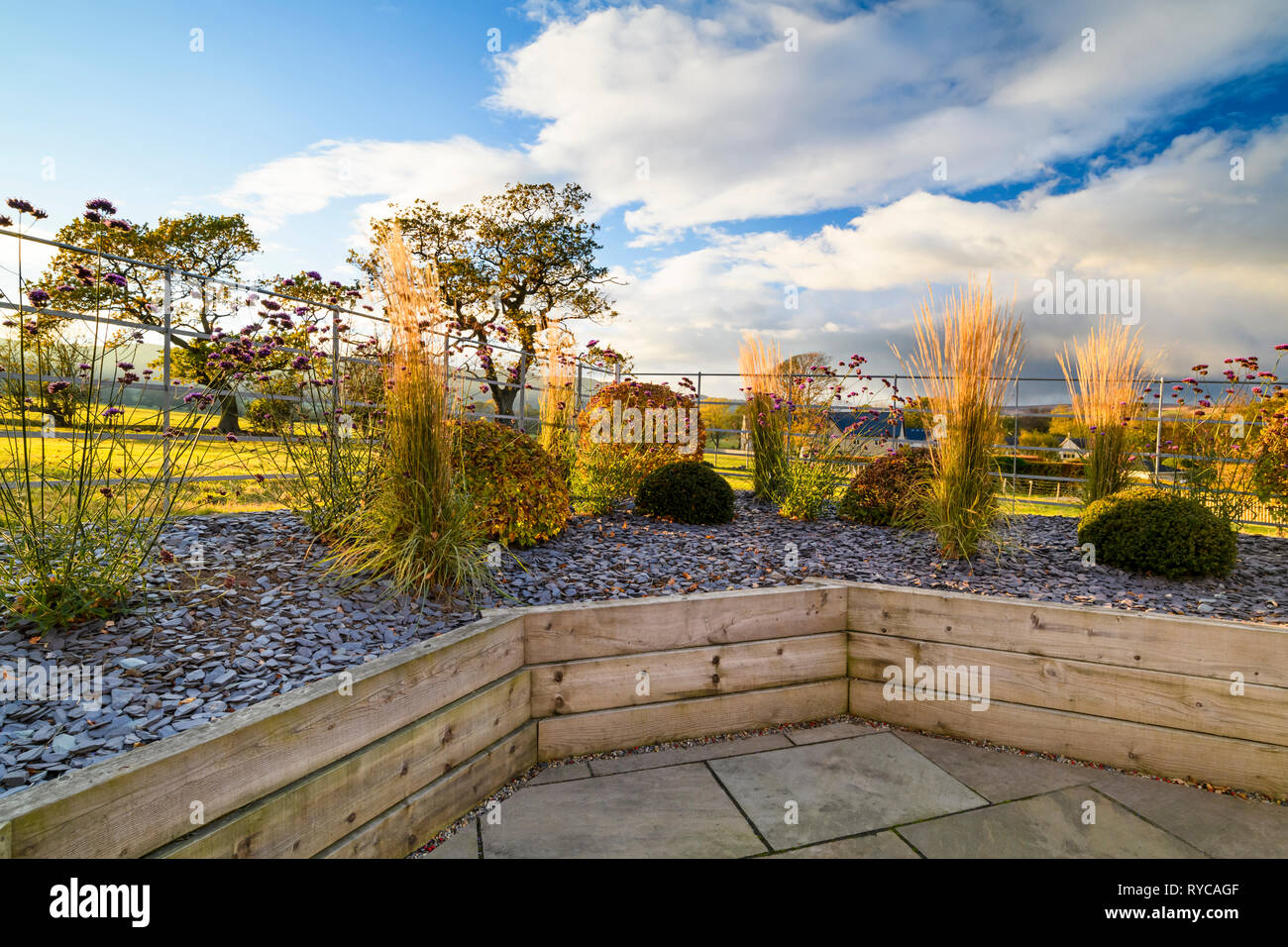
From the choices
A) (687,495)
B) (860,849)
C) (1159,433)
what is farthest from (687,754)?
(1159,433)

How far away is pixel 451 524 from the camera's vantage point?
238 cm

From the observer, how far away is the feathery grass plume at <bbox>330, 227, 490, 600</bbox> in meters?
2.24

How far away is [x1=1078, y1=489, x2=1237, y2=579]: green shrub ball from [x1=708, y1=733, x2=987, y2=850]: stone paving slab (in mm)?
2131

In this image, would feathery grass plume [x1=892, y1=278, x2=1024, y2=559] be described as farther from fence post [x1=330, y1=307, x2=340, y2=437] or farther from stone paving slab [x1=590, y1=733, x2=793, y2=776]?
fence post [x1=330, y1=307, x2=340, y2=437]

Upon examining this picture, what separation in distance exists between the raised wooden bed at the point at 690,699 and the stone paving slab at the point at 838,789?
0.24 meters

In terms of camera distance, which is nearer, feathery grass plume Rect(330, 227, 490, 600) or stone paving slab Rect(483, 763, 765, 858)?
stone paving slab Rect(483, 763, 765, 858)

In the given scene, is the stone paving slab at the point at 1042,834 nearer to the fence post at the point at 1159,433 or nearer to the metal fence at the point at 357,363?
the metal fence at the point at 357,363

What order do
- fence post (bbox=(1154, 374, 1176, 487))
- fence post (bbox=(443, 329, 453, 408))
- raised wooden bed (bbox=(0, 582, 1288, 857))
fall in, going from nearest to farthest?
1. raised wooden bed (bbox=(0, 582, 1288, 857))
2. fence post (bbox=(443, 329, 453, 408))
3. fence post (bbox=(1154, 374, 1176, 487))

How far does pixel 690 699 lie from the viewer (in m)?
2.34

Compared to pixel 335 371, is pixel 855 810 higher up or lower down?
lower down

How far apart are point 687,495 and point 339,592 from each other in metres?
2.45
